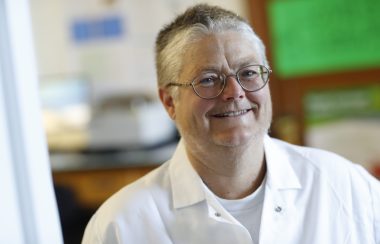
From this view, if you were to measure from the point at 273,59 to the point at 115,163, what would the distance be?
110 cm

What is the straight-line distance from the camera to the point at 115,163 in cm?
308

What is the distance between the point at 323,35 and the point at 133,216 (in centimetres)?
196

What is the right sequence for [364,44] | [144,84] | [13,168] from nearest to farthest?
[13,168] < [364,44] < [144,84]

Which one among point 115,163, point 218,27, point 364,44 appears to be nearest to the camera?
point 218,27

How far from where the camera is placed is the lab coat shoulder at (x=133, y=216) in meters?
1.11

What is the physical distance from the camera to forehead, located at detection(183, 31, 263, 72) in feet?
3.51

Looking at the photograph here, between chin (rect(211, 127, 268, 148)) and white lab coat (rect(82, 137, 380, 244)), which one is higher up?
chin (rect(211, 127, 268, 148))

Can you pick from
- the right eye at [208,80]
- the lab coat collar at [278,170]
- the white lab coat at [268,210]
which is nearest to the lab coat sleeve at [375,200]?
the white lab coat at [268,210]

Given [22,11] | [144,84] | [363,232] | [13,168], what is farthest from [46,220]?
[144,84]

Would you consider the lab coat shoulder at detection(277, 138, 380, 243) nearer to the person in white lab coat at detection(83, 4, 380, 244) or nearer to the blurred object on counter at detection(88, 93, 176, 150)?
the person in white lab coat at detection(83, 4, 380, 244)

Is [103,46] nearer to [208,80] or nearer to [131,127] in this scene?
[131,127]

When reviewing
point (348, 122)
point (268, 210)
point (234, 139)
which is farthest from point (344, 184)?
point (348, 122)

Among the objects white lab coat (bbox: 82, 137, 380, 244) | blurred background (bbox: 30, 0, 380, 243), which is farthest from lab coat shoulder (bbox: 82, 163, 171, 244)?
blurred background (bbox: 30, 0, 380, 243)

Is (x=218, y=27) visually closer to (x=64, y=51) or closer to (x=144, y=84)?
(x=144, y=84)
